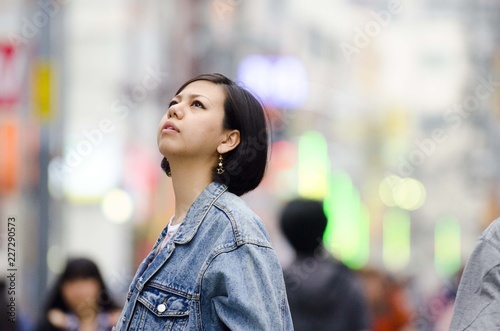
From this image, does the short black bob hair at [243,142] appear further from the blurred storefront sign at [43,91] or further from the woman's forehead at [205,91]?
the blurred storefront sign at [43,91]

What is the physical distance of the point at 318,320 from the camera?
528cm

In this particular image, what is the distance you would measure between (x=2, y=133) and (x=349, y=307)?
19.6 feet

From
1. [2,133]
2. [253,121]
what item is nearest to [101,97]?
[2,133]

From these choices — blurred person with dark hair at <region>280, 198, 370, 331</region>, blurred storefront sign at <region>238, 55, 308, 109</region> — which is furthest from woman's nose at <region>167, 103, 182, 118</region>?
blurred storefront sign at <region>238, 55, 308, 109</region>

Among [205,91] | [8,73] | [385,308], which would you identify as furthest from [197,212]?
[385,308]

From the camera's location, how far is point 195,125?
3.23 metres

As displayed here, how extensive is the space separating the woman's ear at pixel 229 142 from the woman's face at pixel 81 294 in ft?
8.14

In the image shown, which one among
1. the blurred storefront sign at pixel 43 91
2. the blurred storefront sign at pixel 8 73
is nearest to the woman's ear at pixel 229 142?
the blurred storefront sign at pixel 8 73

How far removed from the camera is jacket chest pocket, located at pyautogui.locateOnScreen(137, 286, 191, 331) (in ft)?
9.85

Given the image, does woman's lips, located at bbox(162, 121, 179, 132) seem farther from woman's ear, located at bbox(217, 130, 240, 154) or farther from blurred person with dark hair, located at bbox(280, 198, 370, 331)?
blurred person with dark hair, located at bbox(280, 198, 370, 331)

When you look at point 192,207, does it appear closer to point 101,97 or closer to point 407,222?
point 101,97

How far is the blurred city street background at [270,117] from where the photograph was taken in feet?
29.5

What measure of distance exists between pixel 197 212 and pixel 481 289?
88 centimetres

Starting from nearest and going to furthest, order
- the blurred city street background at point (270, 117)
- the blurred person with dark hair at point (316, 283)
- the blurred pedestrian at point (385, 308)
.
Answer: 1. the blurred person with dark hair at point (316, 283)
2. the blurred city street background at point (270, 117)
3. the blurred pedestrian at point (385, 308)
